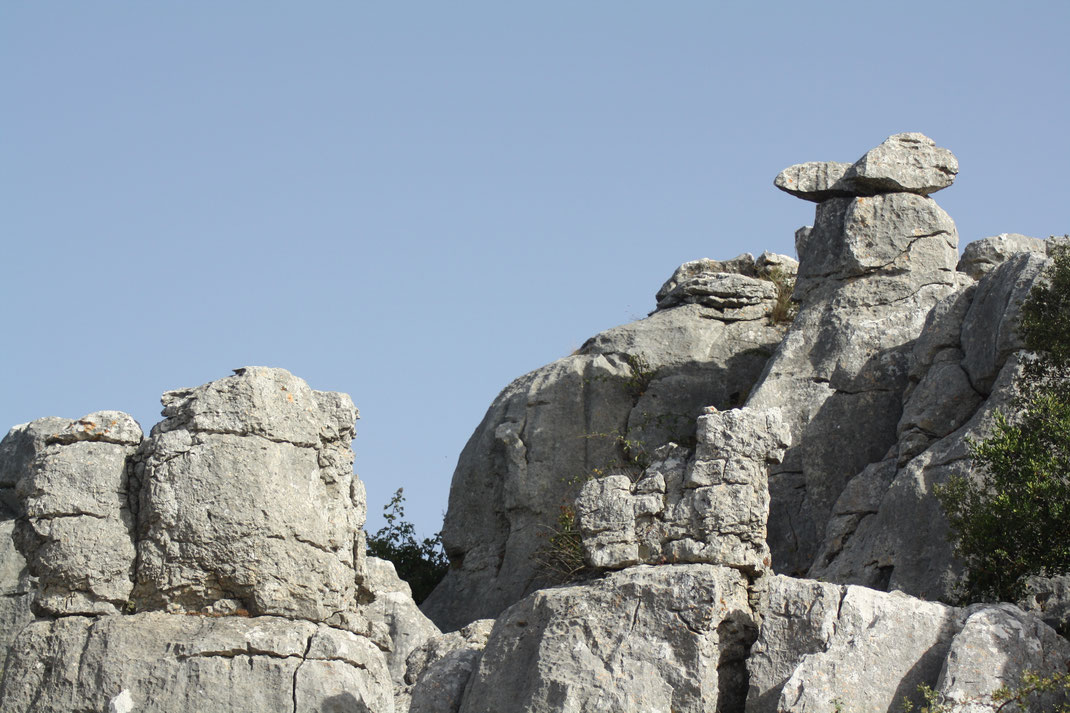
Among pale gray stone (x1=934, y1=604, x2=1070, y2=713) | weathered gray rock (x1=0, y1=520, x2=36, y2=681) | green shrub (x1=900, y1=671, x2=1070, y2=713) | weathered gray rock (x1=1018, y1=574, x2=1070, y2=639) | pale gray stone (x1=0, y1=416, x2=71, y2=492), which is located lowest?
green shrub (x1=900, y1=671, x2=1070, y2=713)

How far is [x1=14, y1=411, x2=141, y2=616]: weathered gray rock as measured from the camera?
14.9 meters

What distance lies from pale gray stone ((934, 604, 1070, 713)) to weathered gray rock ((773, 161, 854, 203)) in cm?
1590

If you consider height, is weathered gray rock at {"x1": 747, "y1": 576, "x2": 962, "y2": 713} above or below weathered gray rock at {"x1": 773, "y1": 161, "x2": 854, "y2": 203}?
below

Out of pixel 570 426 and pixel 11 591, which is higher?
pixel 570 426

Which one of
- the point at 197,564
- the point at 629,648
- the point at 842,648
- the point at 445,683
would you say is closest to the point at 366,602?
the point at 445,683

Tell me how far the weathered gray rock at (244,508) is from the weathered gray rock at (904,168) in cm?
1498

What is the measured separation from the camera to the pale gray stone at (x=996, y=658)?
42.5 ft

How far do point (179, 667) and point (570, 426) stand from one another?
1474 centimetres

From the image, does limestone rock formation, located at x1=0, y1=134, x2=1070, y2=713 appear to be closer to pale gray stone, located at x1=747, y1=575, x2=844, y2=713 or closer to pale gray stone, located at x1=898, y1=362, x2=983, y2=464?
pale gray stone, located at x1=747, y1=575, x2=844, y2=713

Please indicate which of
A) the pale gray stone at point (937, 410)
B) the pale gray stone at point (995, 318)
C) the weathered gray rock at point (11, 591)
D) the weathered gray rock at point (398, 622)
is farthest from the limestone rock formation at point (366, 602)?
the weathered gray rock at point (11, 591)

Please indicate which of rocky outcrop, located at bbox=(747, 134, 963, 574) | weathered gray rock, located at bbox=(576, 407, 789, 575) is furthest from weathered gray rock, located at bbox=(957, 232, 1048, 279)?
weathered gray rock, located at bbox=(576, 407, 789, 575)

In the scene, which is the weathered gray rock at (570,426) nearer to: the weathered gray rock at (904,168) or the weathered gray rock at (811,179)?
the weathered gray rock at (811,179)

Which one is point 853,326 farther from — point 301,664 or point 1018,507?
point 301,664

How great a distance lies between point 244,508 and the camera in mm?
15008
